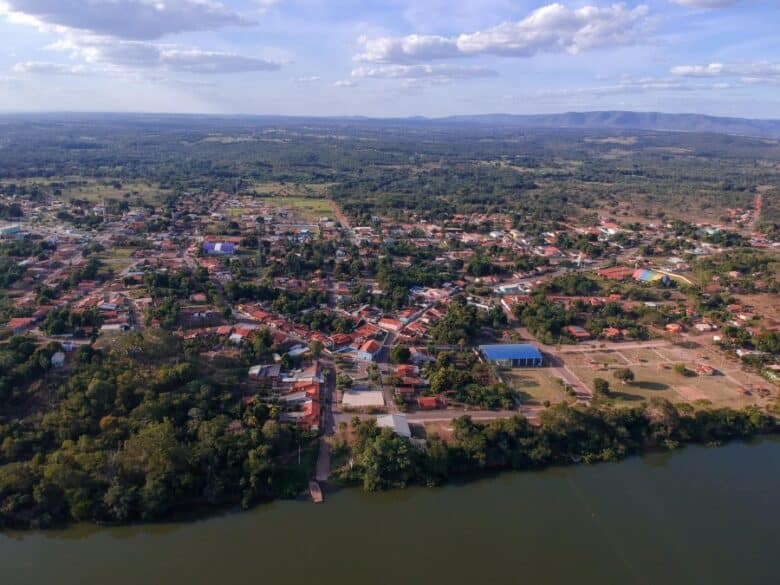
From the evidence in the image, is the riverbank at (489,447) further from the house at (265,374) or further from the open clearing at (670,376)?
the house at (265,374)

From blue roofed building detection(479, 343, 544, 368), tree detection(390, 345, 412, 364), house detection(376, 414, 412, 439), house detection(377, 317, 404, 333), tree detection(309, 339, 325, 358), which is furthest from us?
house detection(377, 317, 404, 333)

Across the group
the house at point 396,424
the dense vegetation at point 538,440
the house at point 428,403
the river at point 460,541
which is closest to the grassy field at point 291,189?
the house at point 428,403

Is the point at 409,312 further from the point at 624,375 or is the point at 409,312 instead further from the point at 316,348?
the point at 624,375

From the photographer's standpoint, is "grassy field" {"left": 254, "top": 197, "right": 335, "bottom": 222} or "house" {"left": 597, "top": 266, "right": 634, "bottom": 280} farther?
"grassy field" {"left": 254, "top": 197, "right": 335, "bottom": 222}

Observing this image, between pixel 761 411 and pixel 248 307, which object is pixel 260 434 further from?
pixel 761 411

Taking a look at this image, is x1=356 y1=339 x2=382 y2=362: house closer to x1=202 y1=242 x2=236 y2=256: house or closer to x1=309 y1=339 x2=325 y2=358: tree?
x1=309 y1=339 x2=325 y2=358: tree

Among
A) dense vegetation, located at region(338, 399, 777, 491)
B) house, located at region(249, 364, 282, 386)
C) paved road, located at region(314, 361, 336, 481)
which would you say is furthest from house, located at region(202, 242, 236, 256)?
dense vegetation, located at region(338, 399, 777, 491)

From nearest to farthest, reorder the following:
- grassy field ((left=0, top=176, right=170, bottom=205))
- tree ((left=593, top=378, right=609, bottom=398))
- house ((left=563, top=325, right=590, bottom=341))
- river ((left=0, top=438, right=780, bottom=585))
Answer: river ((left=0, top=438, right=780, bottom=585)) < tree ((left=593, top=378, right=609, bottom=398)) < house ((left=563, top=325, right=590, bottom=341)) < grassy field ((left=0, top=176, right=170, bottom=205))
